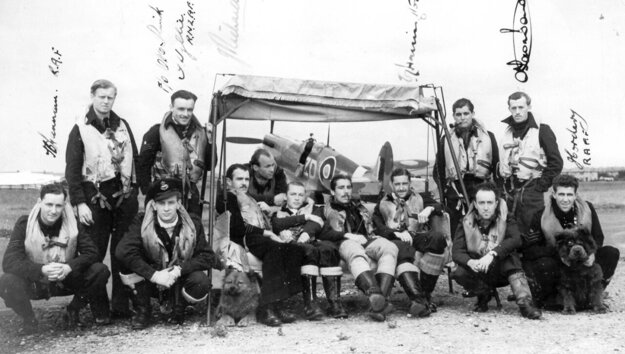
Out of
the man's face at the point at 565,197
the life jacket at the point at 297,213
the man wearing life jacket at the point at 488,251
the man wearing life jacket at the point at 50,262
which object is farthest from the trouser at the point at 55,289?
the man's face at the point at 565,197

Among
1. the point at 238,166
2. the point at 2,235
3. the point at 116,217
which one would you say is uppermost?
the point at 238,166

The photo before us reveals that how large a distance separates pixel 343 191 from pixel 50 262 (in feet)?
8.45

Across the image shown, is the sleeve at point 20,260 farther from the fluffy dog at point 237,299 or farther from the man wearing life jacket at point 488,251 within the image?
the man wearing life jacket at point 488,251

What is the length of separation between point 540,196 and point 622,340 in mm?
1931

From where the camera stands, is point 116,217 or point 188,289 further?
point 116,217

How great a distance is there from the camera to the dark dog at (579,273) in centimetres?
523

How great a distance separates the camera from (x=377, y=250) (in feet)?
18.2

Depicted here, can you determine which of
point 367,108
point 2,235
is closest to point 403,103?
point 367,108

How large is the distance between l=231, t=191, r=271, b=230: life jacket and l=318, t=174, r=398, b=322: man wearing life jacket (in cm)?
52

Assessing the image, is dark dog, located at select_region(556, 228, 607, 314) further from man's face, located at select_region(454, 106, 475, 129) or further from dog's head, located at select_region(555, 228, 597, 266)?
man's face, located at select_region(454, 106, 475, 129)

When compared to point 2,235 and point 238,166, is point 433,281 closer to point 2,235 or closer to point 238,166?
point 238,166

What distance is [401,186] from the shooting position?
6031 mm

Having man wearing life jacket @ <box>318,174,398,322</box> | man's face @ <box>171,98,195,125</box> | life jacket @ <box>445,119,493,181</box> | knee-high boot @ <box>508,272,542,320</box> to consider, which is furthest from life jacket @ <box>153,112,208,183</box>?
knee-high boot @ <box>508,272,542,320</box>

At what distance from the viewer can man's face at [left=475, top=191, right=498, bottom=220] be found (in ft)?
18.1
